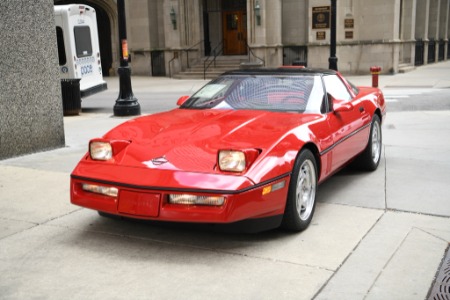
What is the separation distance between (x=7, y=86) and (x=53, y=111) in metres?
0.91

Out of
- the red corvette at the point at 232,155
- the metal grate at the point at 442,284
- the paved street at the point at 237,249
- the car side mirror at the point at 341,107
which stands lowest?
the metal grate at the point at 442,284

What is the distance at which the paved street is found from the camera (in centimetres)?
350

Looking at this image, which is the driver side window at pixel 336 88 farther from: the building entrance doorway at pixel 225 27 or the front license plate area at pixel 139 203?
the building entrance doorway at pixel 225 27

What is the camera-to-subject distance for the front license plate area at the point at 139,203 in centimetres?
392

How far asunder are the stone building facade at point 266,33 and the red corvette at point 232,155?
19.9 meters

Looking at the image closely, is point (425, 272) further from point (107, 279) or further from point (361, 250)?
point (107, 279)

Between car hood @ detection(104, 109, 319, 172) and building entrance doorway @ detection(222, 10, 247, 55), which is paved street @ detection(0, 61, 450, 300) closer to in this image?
car hood @ detection(104, 109, 319, 172)

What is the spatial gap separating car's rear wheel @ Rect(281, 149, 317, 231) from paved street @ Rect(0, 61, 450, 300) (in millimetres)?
122

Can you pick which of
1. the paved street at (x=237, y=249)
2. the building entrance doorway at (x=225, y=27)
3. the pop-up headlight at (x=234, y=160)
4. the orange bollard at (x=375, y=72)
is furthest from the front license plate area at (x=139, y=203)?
the building entrance doorway at (x=225, y=27)

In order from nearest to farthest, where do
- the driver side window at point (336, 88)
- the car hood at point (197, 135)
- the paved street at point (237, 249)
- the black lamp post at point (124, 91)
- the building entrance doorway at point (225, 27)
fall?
the paved street at point (237, 249)
the car hood at point (197, 135)
the driver side window at point (336, 88)
the black lamp post at point (124, 91)
the building entrance doorway at point (225, 27)

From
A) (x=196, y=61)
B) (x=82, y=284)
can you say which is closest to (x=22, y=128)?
(x=82, y=284)

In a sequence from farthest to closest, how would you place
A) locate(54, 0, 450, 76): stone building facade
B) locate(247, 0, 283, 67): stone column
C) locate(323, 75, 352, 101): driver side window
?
locate(247, 0, 283, 67): stone column, locate(54, 0, 450, 76): stone building facade, locate(323, 75, 352, 101): driver side window

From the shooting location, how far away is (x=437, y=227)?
4617mm

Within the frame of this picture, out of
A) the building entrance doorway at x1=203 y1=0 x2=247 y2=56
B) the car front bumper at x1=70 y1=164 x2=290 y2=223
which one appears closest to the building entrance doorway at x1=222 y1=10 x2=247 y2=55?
the building entrance doorway at x1=203 y1=0 x2=247 y2=56
